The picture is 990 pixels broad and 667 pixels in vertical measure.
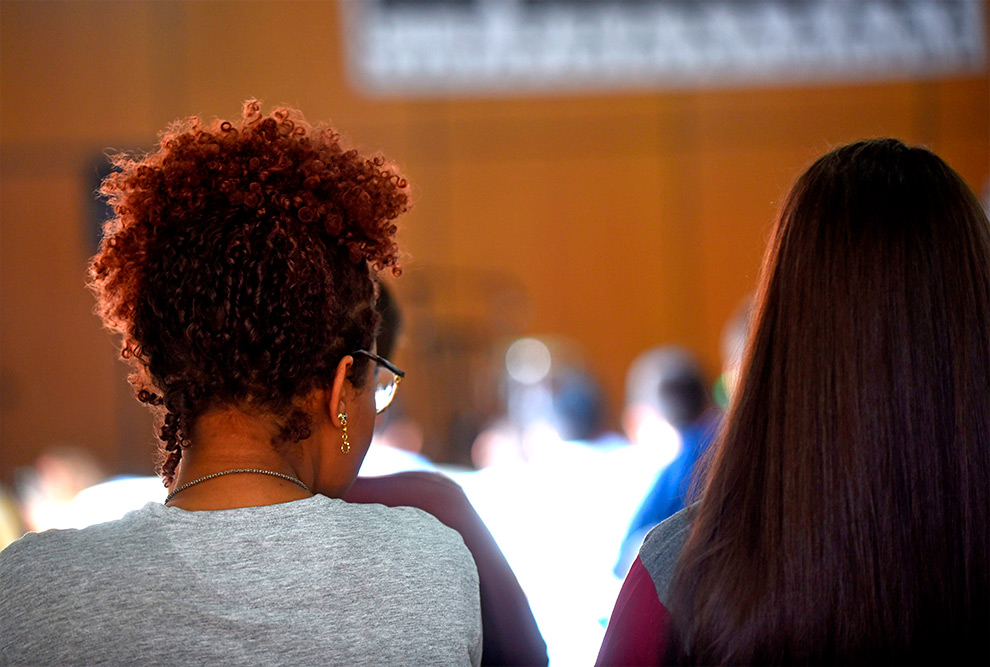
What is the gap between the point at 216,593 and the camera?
0.95m

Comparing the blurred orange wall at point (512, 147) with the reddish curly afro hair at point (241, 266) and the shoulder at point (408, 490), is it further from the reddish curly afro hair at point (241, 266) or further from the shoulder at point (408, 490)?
the reddish curly afro hair at point (241, 266)

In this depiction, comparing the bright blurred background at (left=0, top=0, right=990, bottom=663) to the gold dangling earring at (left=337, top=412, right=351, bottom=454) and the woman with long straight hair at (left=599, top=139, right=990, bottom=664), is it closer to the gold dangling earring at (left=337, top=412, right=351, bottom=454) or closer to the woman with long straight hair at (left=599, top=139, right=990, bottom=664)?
the gold dangling earring at (left=337, top=412, right=351, bottom=454)

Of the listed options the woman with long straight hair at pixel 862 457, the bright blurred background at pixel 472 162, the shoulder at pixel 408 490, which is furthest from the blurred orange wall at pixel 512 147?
the woman with long straight hair at pixel 862 457

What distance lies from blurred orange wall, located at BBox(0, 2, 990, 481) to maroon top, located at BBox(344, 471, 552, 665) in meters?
5.76

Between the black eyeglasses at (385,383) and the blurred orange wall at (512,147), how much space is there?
18.7ft

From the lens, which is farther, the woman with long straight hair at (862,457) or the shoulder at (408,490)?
the shoulder at (408,490)

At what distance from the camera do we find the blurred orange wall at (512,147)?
7090 millimetres

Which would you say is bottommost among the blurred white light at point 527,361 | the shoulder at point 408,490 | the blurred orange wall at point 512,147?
the blurred white light at point 527,361

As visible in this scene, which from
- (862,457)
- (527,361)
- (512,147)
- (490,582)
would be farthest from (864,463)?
(512,147)

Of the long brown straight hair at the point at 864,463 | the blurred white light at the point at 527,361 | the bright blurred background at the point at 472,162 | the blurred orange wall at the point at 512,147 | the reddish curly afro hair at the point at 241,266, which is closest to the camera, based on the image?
the long brown straight hair at the point at 864,463

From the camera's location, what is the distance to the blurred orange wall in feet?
23.3

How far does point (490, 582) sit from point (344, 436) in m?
0.31

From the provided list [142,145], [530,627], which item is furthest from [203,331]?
[142,145]

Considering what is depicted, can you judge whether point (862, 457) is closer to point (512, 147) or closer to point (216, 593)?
point (216, 593)
